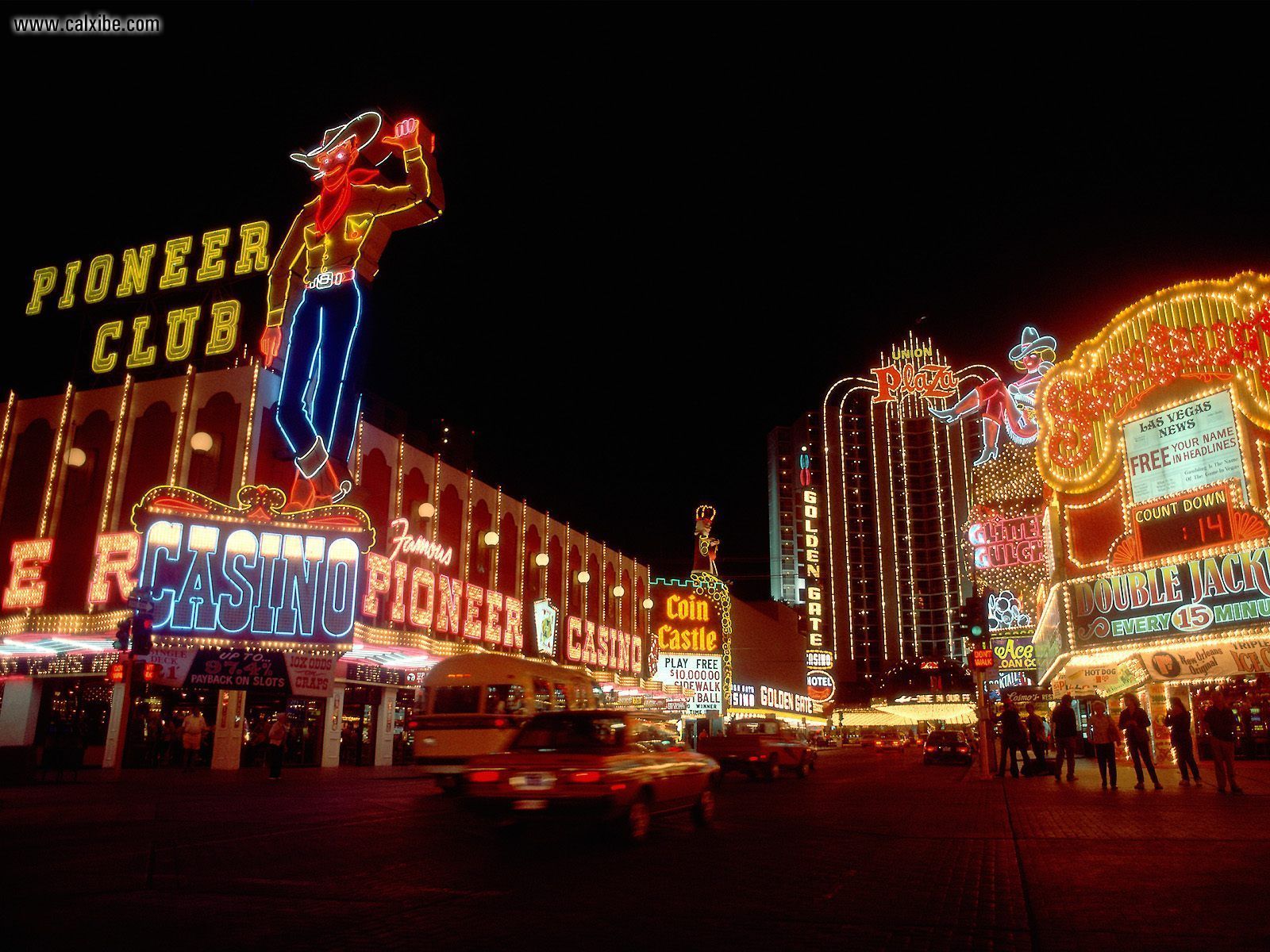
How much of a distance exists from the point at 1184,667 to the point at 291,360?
2835 cm

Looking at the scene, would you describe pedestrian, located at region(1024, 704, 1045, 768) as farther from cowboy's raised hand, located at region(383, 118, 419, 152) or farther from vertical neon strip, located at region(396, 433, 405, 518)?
cowboy's raised hand, located at region(383, 118, 419, 152)

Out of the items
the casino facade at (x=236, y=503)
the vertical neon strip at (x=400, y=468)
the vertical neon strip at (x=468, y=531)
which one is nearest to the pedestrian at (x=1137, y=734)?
the casino facade at (x=236, y=503)

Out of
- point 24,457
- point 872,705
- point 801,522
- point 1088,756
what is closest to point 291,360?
point 24,457

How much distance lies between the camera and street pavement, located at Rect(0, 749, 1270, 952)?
594cm

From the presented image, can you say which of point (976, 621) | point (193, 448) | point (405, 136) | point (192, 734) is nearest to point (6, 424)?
point (193, 448)

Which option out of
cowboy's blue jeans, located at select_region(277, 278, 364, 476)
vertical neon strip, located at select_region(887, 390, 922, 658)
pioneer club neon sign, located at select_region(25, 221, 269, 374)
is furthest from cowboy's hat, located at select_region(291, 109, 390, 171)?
vertical neon strip, located at select_region(887, 390, 922, 658)

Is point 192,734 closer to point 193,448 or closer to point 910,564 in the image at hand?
point 193,448

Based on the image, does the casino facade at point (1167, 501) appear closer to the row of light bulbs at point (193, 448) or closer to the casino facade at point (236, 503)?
the casino facade at point (236, 503)

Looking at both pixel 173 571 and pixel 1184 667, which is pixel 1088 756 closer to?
pixel 1184 667

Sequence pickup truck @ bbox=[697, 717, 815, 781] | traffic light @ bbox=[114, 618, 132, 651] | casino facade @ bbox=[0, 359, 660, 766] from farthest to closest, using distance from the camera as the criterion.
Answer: casino facade @ bbox=[0, 359, 660, 766] → pickup truck @ bbox=[697, 717, 815, 781] → traffic light @ bbox=[114, 618, 132, 651]

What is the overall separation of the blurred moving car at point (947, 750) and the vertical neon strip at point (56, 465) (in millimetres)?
32993

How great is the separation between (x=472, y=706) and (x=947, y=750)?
23.9 metres

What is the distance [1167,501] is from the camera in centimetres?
2733

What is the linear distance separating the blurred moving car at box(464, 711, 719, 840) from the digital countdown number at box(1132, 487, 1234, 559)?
798 inches
